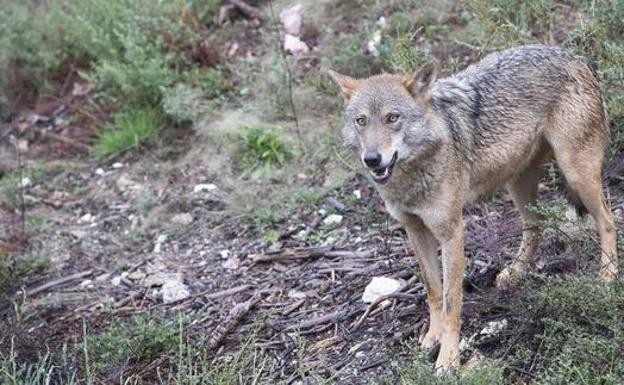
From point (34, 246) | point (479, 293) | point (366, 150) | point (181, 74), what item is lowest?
point (34, 246)

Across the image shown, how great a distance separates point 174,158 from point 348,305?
3.69 m

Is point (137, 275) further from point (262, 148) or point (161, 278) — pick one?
point (262, 148)

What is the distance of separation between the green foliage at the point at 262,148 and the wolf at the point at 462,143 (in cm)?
314

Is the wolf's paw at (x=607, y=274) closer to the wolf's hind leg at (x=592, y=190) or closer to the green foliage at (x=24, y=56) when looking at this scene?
the wolf's hind leg at (x=592, y=190)

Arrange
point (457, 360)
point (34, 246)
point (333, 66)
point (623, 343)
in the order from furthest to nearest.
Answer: point (333, 66)
point (34, 246)
point (457, 360)
point (623, 343)

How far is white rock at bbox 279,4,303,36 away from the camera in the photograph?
10.6 metres

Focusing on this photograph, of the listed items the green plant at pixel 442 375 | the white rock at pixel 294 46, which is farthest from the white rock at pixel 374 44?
the green plant at pixel 442 375

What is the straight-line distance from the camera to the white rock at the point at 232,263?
7.95 m

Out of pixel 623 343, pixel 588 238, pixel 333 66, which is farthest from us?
pixel 333 66

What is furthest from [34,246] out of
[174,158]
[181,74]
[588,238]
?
[588,238]

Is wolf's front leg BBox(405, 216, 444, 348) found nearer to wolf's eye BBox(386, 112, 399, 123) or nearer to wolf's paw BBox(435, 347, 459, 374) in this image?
wolf's paw BBox(435, 347, 459, 374)

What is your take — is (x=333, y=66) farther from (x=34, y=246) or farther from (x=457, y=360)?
(x=457, y=360)

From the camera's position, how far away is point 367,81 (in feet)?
19.0

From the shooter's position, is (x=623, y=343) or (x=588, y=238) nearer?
(x=623, y=343)
